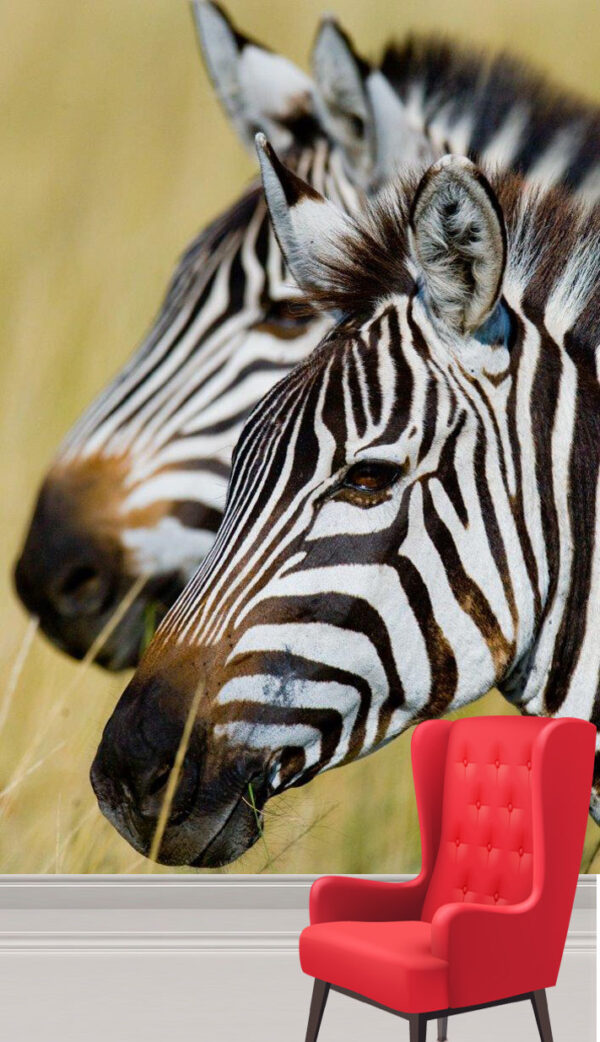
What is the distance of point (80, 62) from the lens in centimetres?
337

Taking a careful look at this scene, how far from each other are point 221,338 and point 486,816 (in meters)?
1.68

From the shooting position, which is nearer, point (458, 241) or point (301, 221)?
point (458, 241)

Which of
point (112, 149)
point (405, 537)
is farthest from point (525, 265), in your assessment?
point (112, 149)

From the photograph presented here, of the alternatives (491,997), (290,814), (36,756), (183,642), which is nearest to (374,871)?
(290,814)

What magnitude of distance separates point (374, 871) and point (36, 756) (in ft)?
3.64

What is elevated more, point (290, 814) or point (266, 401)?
point (266, 401)

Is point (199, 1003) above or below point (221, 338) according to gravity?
below

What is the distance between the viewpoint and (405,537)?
1.79 meters

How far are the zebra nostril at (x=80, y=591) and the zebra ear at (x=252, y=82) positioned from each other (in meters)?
1.43

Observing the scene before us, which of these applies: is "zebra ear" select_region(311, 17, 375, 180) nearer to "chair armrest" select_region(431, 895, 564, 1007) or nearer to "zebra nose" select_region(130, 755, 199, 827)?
"zebra nose" select_region(130, 755, 199, 827)

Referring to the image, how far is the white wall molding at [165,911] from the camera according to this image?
2.99m

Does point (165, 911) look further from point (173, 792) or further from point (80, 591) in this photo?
point (173, 792)

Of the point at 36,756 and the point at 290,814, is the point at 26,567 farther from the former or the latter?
the point at 290,814

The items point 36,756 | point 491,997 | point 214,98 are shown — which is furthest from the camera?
point 214,98
